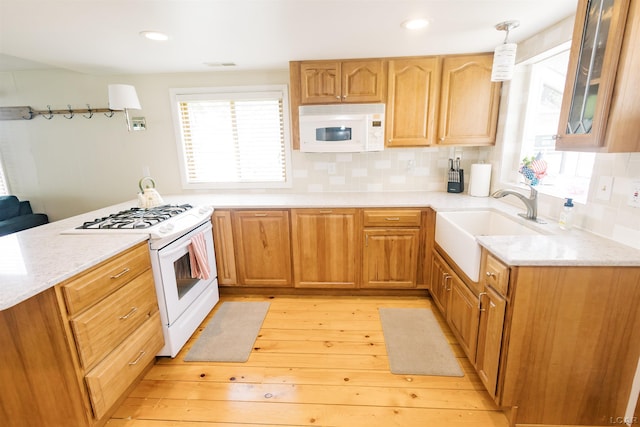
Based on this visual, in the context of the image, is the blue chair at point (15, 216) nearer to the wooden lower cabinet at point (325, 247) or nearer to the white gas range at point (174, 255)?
the white gas range at point (174, 255)

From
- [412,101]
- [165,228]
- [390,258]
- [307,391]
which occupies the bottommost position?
[307,391]

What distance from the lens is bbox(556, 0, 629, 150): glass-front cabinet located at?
4.00 feet

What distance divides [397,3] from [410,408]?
7.49 feet

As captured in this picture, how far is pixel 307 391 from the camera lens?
1751 mm

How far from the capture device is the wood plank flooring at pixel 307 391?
5.16 ft

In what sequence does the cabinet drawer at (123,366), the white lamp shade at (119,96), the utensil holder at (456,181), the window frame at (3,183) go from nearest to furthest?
the cabinet drawer at (123,366)
the white lamp shade at (119,96)
the utensil holder at (456,181)
the window frame at (3,183)

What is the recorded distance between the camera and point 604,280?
4.32ft

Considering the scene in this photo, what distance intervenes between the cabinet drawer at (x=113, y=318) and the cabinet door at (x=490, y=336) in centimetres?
203

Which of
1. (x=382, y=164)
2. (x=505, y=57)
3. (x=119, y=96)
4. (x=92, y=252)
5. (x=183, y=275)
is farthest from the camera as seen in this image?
(x=382, y=164)

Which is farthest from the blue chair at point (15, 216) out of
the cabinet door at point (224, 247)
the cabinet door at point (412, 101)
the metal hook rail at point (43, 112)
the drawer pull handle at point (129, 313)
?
the cabinet door at point (412, 101)

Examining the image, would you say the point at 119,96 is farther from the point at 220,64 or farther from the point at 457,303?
the point at 457,303

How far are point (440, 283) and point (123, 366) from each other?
88.5 inches

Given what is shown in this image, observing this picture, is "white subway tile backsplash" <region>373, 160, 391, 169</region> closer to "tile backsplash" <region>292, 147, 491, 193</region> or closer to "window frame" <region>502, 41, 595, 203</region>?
"tile backsplash" <region>292, 147, 491, 193</region>

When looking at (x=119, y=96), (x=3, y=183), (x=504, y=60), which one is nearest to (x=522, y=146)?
(x=504, y=60)
